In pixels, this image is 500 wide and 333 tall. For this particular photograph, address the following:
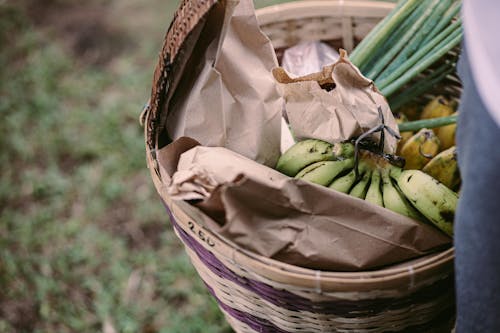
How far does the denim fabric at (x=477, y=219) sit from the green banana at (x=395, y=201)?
8.2 inches

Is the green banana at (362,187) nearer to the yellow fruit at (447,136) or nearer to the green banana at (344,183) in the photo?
the green banana at (344,183)

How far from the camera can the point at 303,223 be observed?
0.86 m

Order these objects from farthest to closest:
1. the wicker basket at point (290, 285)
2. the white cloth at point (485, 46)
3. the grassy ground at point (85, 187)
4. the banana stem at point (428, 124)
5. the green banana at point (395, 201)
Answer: the grassy ground at point (85, 187)
the banana stem at point (428, 124)
the green banana at point (395, 201)
the wicker basket at point (290, 285)
the white cloth at point (485, 46)

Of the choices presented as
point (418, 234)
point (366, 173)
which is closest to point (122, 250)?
point (366, 173)

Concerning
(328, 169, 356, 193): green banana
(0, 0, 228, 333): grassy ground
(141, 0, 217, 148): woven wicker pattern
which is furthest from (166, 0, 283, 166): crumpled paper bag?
(0, 0, 228, 333): grassy ground

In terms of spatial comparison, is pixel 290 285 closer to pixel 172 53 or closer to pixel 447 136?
pixel 172 53

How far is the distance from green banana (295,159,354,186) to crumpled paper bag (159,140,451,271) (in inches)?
3.9

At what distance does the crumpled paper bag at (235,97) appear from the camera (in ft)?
3.27

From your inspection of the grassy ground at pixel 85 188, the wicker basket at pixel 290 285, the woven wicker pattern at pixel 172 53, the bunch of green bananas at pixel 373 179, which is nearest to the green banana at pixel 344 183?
the bunch of green bananas at pixel 373 179

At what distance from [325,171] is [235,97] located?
23cm

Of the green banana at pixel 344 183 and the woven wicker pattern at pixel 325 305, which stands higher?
the green banana at pixel 344 183

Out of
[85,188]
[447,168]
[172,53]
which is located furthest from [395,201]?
[85,188]

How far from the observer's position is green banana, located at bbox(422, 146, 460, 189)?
3.34ft

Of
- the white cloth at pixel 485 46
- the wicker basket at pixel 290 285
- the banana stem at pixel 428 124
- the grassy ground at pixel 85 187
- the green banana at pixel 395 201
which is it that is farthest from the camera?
the grassy ground at pixel 85 187
